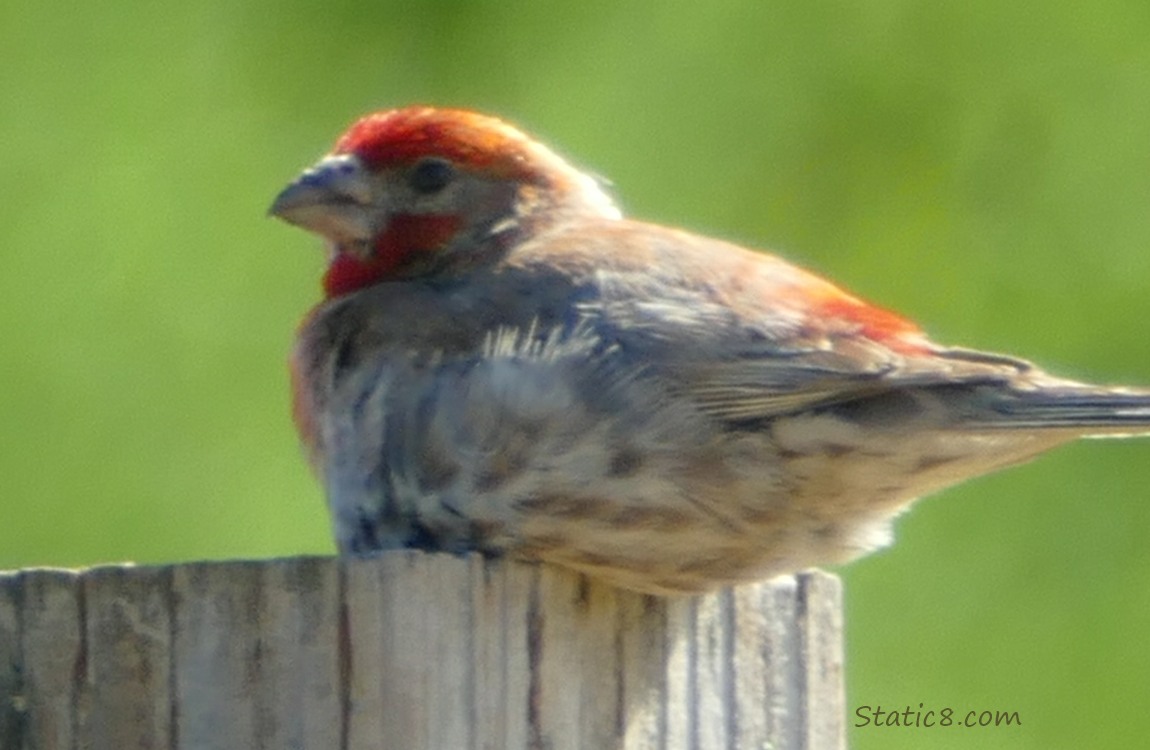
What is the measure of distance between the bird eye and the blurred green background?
92 centimetres

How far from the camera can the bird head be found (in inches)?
230

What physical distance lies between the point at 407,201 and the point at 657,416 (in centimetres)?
136

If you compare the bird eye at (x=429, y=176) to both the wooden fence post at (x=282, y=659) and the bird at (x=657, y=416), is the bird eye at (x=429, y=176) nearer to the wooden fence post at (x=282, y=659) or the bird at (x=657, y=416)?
the bird at (x=657, y=416)

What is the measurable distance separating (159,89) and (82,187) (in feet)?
1.37

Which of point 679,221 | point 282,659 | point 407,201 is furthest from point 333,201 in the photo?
point 282,659

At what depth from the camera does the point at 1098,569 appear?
731 centimetres

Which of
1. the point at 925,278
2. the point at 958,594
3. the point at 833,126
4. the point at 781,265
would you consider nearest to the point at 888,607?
the point at 958,594

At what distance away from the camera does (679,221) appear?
24.8ft

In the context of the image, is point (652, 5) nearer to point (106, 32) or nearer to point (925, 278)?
point (925, 278)

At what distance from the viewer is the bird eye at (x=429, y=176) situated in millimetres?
5910

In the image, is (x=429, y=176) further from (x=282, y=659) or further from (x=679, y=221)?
(x=282, y=659)

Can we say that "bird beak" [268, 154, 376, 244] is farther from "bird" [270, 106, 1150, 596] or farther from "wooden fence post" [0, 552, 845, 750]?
"wooden fence post" [0, 552, 845, 750]

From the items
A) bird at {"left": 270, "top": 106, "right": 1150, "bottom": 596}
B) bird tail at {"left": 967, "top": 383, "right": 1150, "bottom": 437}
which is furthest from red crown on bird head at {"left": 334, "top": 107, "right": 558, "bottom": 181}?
bird tail at {"left": 967, "top": 383, "right": 1150, "bottom": 437}

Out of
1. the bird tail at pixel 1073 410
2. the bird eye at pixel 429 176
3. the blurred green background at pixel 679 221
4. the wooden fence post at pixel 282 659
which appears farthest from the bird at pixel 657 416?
the blurred green background at pixel 679 221
